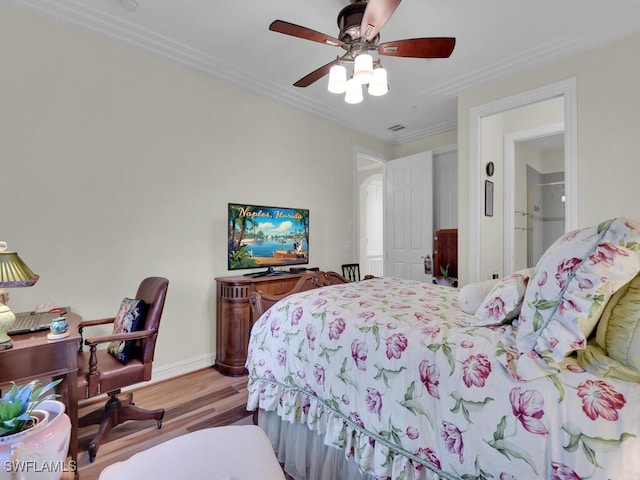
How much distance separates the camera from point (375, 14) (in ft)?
5.29

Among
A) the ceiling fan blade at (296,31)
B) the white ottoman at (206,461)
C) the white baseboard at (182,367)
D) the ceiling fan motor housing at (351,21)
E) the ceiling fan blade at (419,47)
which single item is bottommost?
the white baseboard at (182,367)

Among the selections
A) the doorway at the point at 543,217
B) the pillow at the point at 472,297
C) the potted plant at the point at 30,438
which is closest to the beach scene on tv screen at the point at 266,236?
the pillow at the point at 472,297

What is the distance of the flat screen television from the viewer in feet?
10.6

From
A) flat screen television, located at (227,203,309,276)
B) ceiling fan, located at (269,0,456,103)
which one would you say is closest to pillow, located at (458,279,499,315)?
ceiling fan, located at (269,0,456,103)

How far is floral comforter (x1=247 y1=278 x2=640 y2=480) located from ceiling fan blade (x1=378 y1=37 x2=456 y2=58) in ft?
5.08

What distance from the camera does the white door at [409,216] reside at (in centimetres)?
452

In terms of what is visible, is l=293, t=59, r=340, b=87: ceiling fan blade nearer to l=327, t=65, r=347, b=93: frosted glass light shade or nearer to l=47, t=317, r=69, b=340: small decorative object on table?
l=327, t=65, r=347, b=93: frosted glass light shade

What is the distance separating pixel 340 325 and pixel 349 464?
0.64 metres

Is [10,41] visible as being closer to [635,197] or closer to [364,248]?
[635,197]

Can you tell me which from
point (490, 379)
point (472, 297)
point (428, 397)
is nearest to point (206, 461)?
point (428, 397)

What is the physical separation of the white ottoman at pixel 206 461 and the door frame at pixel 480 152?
121 inches

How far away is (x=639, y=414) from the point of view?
80cm

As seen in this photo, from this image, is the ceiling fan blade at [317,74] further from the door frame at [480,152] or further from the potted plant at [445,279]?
the potted plant at [445,279]

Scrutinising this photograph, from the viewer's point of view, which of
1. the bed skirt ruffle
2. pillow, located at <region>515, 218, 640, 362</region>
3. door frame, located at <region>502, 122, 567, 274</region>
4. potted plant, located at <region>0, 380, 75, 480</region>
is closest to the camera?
potted plant, located at <region>0, 380, 75, 480</region>
